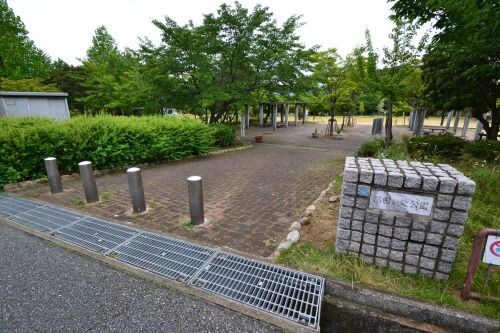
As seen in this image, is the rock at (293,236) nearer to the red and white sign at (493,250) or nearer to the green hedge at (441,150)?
the red and white sign at (493,250)

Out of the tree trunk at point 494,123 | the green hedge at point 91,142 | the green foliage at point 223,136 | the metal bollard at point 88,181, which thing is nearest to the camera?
the metal bollard at point 88,181

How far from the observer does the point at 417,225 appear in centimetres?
244

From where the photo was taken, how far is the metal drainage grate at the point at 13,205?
4.11m

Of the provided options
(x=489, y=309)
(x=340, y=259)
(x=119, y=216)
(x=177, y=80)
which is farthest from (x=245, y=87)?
(x=489, y=309)

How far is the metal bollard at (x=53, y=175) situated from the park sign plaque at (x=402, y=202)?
583cm

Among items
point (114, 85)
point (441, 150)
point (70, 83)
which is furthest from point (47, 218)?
point (70, 83)

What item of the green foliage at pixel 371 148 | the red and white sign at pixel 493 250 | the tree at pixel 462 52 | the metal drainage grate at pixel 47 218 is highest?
the tree at pixel 462 52

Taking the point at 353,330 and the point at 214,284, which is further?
the point at 214,284

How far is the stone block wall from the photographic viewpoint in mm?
2320

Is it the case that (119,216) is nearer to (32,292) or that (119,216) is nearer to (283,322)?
(32,292)

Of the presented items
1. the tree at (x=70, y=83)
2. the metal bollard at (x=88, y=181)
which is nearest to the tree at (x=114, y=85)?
the tree at (x=70, y=83)

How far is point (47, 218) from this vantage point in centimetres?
392

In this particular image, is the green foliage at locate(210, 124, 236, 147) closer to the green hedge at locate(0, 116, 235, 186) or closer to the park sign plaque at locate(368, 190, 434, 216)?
the green hedge at locate(0, 116, 235, 186)

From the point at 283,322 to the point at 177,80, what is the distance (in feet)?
36.7
